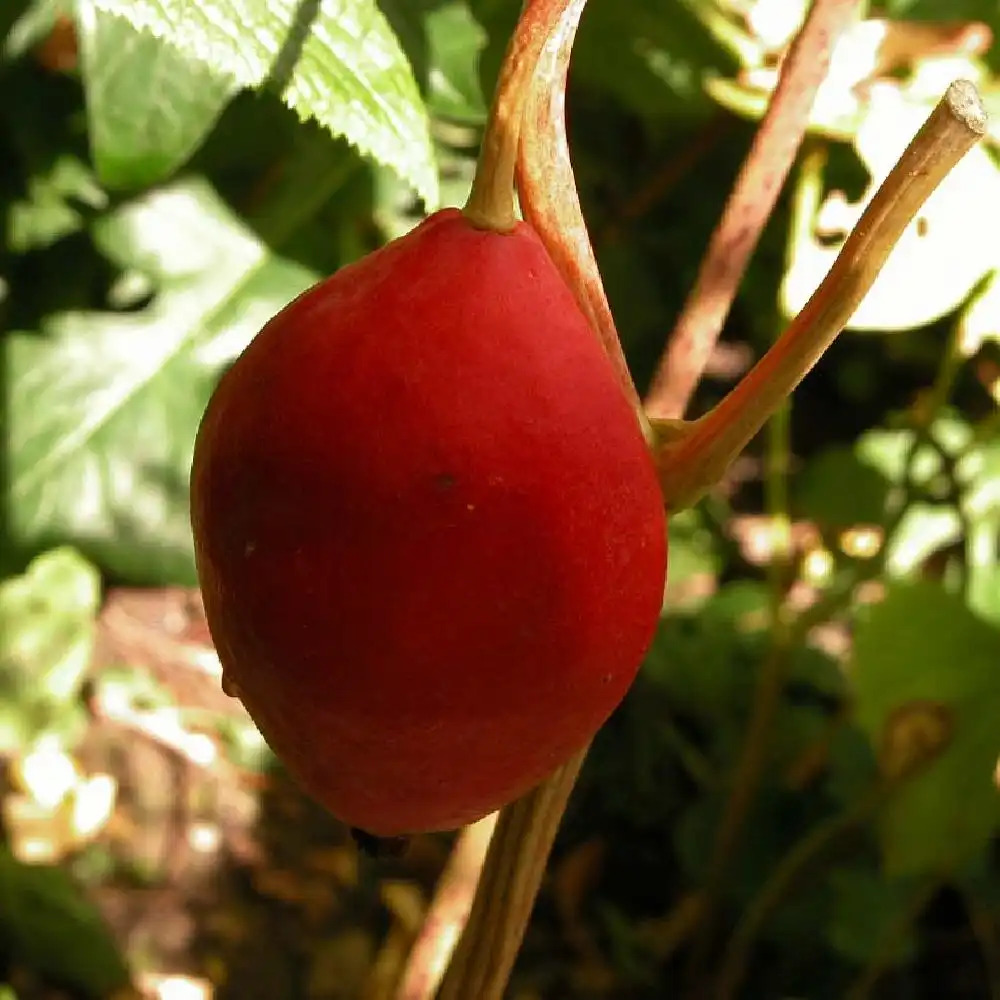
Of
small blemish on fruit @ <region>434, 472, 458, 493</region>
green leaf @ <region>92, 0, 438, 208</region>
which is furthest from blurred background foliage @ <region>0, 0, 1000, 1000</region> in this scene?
small blemish on fruit @ <region>434, 472, 458, 493</region>

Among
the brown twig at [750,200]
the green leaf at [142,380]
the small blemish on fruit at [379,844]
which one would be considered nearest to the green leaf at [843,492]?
the green leaf at [142,380]

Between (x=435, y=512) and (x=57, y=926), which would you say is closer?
(x=435, y=512)

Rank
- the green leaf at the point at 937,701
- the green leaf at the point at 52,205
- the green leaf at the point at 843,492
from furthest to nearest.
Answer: the green leaf at the point at 843,492
the green leaf at the point at 52,205
the green leaf at the point at 937,701

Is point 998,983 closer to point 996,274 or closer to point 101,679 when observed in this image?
point 996,274

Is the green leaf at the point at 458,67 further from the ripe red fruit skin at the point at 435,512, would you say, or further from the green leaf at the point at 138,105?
the ripe red fruit skin at the point at 435,512

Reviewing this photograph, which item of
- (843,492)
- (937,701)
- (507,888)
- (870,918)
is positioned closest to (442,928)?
(507,888)

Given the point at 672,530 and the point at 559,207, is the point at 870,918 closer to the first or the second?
the point at 672,530
